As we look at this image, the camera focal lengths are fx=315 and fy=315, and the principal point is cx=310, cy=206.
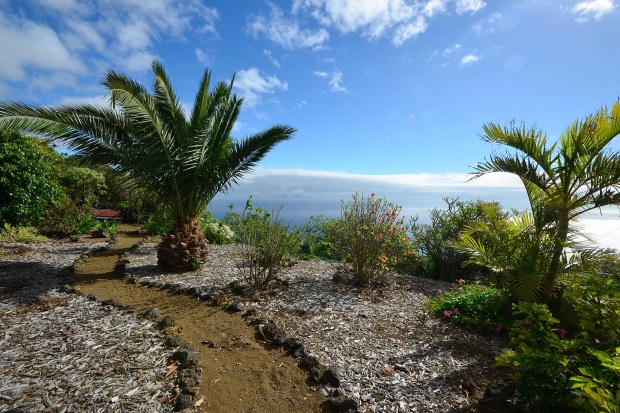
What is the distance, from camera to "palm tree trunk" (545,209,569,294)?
175 inches

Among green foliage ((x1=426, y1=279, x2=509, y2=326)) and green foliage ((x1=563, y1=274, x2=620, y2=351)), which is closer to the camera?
green foliage ((x1=563, y1=274, x2=620, y2=351))

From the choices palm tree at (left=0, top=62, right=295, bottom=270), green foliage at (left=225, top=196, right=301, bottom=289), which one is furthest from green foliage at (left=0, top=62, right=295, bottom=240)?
green foliage at (left=225, top=196, right=301, bottom=289)

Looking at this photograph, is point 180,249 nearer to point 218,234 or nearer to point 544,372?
point 218,234

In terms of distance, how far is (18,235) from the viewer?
10453 mm

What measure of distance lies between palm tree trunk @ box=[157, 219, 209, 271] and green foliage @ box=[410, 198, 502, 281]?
6.21 metres

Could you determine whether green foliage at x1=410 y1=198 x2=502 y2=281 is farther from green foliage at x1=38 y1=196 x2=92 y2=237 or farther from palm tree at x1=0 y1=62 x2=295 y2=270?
green foliage at x1=38 y1=196 x2=92 y2=237

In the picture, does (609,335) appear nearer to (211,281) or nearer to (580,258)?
(580,258)

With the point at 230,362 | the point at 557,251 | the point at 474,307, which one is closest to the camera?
the point at 230,362

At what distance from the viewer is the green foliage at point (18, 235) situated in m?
10.0

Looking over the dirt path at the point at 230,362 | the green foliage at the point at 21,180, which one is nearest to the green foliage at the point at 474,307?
the dirt path at the point at 230,362

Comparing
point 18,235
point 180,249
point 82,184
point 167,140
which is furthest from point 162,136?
point 82,184

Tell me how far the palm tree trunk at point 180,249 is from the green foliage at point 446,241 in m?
6.21

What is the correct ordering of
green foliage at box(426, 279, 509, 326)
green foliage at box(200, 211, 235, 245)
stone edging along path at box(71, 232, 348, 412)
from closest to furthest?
stone edging along path at box(71, 232, 348, 412) → green foliage at box(426, 279, 509, 326) → green foliage at box(200, 211, 235, 245)

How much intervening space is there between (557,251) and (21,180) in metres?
13.5
